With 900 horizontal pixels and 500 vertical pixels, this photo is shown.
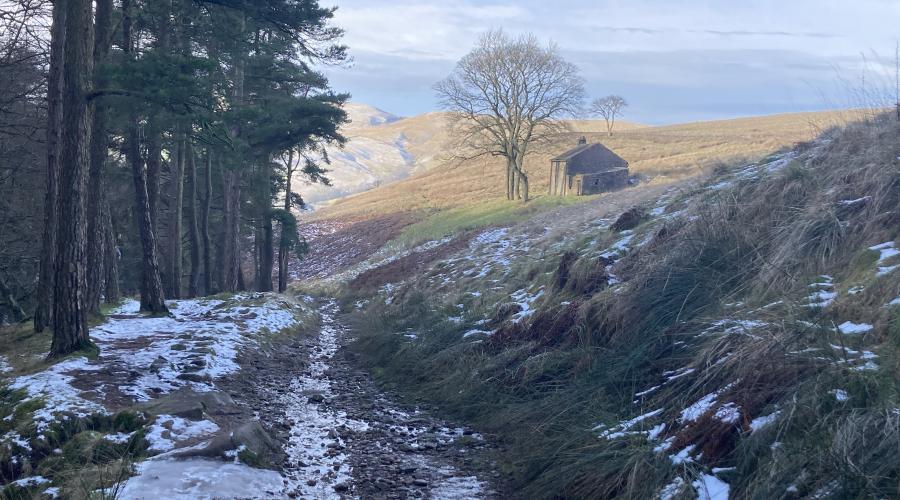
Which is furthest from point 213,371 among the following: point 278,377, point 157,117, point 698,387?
point 698,387

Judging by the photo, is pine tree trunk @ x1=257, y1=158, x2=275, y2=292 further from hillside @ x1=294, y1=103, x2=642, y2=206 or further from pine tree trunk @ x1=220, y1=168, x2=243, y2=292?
hillside @ x1=294, y1=103, x2=642, y2=206

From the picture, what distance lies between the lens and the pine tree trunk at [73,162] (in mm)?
8828

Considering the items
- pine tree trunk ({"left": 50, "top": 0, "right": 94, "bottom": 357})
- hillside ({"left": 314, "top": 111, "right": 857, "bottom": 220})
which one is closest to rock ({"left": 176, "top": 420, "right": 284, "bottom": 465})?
pine tree trunk ({"left": 50, "top": 0, "right": 94, "bottom": 357})

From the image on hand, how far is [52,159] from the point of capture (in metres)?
11.0

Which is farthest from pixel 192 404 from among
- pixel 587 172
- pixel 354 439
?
pixel 587 172

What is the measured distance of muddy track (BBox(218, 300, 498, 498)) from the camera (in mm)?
6543

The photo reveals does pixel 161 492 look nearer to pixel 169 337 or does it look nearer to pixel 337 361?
pixel 169 337

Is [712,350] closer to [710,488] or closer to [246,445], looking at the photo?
[710,488]

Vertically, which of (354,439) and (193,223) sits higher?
(193,223)

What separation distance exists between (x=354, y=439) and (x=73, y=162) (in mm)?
5265

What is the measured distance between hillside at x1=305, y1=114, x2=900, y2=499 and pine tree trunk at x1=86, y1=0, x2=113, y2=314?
5.56m

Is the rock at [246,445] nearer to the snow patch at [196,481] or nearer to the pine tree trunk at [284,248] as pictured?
the snow patch at [196,481]

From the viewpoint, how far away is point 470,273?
18.2 meters

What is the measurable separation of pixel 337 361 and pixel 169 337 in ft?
10.9
